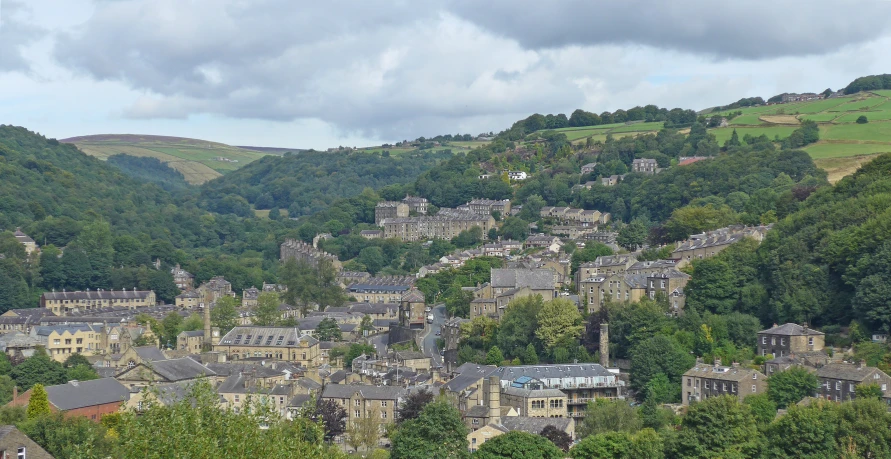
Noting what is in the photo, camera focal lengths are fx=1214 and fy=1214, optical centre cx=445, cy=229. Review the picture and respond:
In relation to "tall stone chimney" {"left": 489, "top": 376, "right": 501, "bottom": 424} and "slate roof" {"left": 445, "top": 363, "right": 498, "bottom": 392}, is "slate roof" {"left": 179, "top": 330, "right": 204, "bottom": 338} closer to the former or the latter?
"slate roof" {"left": 445, "top": 363, "right": 498, "bottom": 392}

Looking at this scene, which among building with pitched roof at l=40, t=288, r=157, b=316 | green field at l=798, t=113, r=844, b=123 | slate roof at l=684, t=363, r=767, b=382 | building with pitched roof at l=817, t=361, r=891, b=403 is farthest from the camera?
green field at l=798, t=113, r=844, b=123

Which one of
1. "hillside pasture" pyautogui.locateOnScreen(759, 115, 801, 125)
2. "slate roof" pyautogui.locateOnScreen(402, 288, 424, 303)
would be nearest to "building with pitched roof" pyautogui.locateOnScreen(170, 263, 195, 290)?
"slate roof" pyautogui.locateOnScreen(402, 288, 424, 303)

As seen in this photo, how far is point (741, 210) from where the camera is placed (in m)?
95.1

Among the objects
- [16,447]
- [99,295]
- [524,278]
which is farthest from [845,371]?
[99,295]

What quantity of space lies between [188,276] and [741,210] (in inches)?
2118

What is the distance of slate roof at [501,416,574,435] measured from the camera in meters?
53.7

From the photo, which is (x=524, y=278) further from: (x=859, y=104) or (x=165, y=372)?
(x=859, y=104)

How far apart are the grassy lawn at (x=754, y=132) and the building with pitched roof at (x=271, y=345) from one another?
204ft

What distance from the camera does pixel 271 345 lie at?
77.2 meters

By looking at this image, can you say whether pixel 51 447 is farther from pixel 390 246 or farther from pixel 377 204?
pixel 377 204

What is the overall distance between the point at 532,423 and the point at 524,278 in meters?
26.0

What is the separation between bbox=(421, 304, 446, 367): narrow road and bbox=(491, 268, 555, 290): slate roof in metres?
5.52

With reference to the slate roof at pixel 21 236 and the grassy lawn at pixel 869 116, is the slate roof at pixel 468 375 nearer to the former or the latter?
the slate roof at pixel 21 236

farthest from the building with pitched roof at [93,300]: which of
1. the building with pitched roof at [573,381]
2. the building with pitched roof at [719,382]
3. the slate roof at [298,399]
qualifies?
the building with pitched roof at [719,382]
